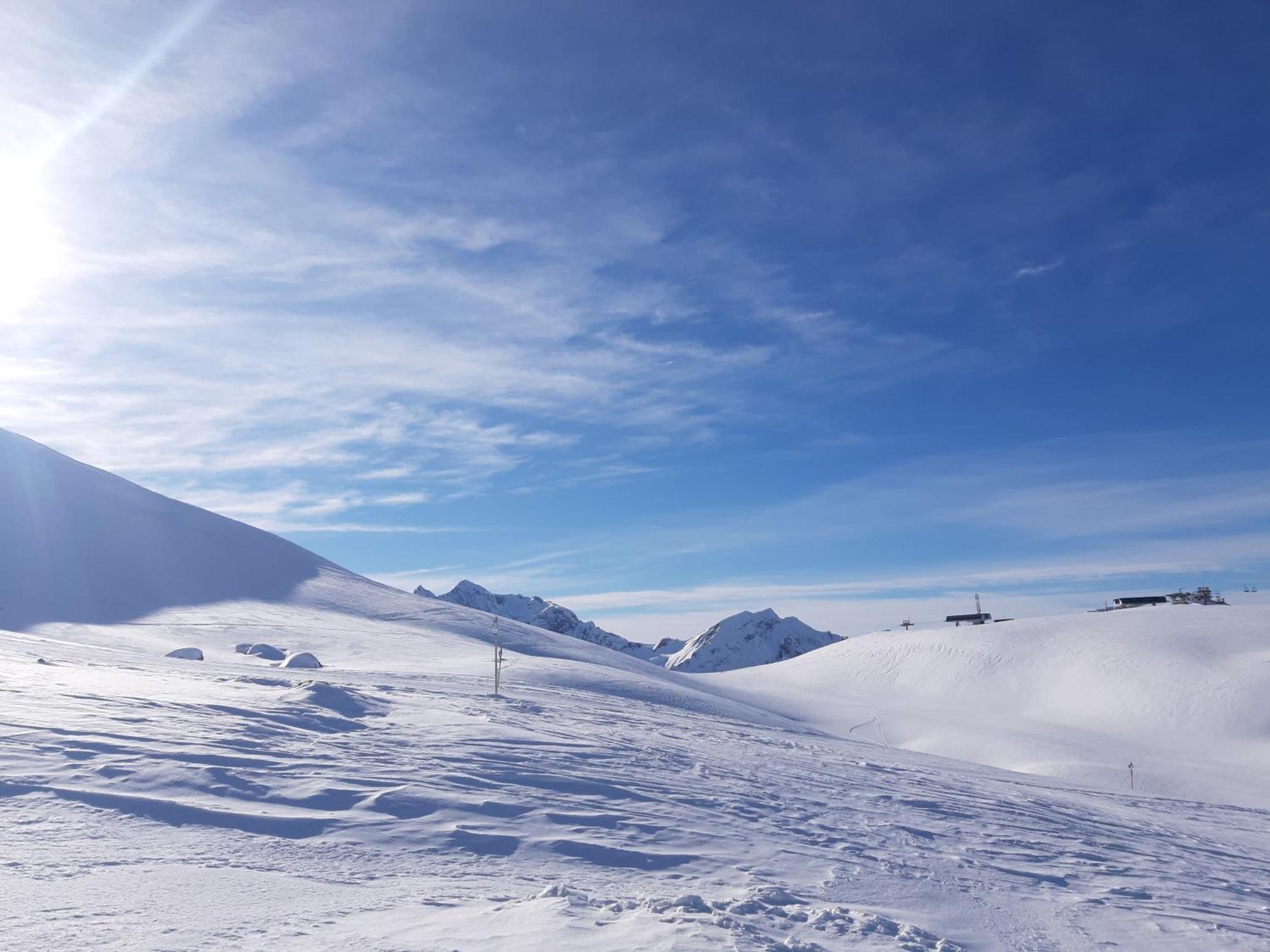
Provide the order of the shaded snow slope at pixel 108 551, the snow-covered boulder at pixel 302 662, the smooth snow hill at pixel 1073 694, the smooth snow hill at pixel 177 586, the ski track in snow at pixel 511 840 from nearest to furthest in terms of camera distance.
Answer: the ski track in snow at pixel 511 840 < the snow-covered boulder at pixel 302 662 < the smooth snow hill at pixel 1073 694 < the smooth snow hill at pixel 177 586 < the shaded snow slope at pixel 108 551

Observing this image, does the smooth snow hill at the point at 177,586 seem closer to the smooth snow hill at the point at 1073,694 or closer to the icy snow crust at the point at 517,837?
the smooth snow hill at the point at 1073,694

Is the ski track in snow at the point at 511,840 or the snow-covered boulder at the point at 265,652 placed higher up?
the snow-covered boulder at the point at 265,652

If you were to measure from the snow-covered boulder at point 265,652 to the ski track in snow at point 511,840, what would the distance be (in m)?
14.4

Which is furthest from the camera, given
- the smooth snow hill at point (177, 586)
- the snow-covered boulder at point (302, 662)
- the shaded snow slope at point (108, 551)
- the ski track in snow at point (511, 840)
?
the shaded snow slope at point (108, 551)

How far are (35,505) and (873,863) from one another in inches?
2521

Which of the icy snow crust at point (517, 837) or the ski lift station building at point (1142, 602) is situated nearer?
the icy snow crust at point (517, 837)

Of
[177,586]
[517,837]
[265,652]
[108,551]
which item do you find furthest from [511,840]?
[108,551]

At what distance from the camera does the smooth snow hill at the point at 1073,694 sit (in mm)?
34156

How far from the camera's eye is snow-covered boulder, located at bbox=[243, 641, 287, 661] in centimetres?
3023

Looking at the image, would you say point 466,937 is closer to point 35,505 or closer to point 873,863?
point 873,863

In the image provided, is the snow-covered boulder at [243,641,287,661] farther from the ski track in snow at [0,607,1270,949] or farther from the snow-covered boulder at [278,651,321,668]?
the ski track in snow at [0,607,1270,949]

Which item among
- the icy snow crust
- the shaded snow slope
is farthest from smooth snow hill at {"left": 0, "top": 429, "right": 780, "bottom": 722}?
the icy snow crust

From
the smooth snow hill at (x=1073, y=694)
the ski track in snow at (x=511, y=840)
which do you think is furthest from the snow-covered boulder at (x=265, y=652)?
the smooth snow hill at (x=1073, y=694)

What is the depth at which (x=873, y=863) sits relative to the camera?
9.39 meters
